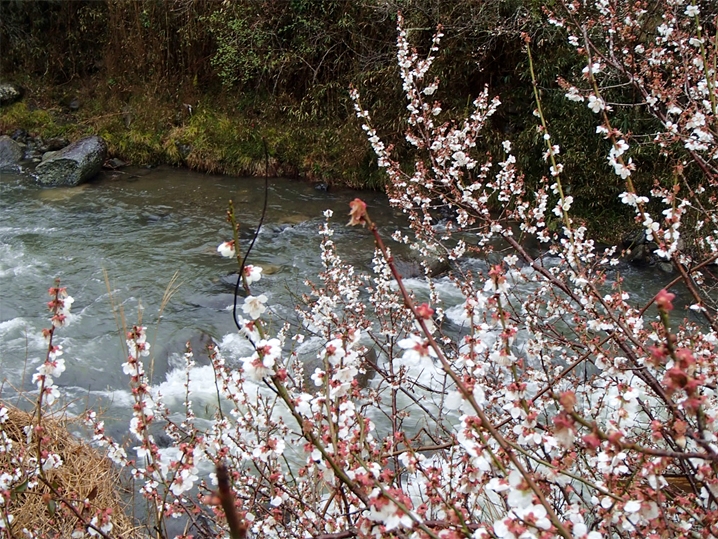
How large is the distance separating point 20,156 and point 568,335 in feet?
25.9

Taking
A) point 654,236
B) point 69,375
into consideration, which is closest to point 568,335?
point 654,236

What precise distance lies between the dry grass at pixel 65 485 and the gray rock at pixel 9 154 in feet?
20.3

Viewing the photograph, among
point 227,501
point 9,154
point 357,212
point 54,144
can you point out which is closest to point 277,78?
point 54,144

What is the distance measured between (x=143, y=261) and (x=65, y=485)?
3.38 meters

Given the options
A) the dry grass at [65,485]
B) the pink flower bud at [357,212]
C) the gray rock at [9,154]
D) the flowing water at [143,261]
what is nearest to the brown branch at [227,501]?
the pink flower bud at [357,212]

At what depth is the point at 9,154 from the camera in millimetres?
8539

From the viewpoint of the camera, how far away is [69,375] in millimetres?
4359

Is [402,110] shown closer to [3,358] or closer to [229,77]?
[229,77]

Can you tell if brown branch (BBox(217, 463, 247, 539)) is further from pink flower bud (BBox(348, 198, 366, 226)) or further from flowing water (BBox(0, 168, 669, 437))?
flowing water (BBox(0, 168, 669, 437))

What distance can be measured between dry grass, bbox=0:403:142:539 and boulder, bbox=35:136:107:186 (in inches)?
208

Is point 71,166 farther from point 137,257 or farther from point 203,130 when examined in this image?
point 137,257

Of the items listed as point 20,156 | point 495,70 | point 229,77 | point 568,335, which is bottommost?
point 20,156

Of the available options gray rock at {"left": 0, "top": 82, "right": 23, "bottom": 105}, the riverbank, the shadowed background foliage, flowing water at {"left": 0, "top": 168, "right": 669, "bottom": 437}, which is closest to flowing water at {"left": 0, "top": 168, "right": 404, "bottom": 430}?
flowing water at {"left": 0, "top": 168, "right": 669, "bottom": 437}

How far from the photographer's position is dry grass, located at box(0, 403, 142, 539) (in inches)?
98.7
